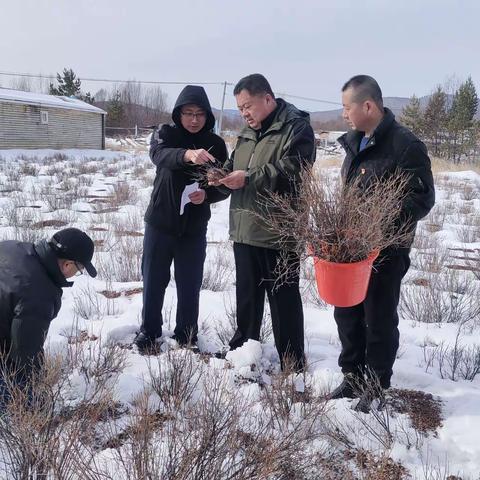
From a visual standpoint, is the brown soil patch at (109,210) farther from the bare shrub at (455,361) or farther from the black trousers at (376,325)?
the black trousers at (376,325)

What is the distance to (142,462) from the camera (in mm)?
1441

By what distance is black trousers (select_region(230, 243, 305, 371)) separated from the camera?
8.80 ft

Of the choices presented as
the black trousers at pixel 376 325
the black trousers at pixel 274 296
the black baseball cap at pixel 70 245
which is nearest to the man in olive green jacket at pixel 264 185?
the black trousers at pixel 274 296

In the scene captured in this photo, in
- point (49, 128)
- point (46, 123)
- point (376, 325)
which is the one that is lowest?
point (376, 325)

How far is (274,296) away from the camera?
8.85ft

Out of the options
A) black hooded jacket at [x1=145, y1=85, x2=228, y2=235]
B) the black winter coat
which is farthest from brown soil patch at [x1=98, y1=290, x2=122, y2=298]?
the black winter coat

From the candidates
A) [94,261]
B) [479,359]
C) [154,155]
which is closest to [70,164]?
[94,261]

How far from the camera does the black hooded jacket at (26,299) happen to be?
2131 mm

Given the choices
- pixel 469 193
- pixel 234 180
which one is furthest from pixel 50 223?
pixel 469 193

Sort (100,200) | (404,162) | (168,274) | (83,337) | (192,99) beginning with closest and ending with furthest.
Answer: (404,162) < (192,99) < (168,274) < (83,337) < (100,200)

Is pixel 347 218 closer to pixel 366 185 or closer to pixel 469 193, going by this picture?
pixel 366 185

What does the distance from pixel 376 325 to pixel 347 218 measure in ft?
2.14

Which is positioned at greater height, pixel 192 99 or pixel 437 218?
pixel 192 99

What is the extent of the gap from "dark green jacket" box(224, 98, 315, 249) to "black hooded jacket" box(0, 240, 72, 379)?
3.54ft
